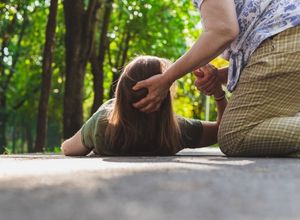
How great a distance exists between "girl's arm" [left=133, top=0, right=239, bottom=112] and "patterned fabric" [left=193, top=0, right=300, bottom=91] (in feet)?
0.58

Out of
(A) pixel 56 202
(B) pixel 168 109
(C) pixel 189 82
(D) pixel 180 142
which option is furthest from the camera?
(C) pixel 189 82

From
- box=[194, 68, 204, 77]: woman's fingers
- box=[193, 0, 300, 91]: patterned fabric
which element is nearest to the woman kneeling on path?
box=[193, 0, 300, 91]: patterned fabric

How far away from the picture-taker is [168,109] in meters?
4.41

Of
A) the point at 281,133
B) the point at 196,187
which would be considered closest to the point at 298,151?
the point at 281,133

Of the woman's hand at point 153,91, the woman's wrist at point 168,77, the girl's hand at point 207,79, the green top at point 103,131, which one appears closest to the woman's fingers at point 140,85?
the woman's hand at point 153,91

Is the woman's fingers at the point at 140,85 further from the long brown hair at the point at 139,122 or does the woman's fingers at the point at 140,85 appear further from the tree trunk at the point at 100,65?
the tree trunk at the point at 100,65

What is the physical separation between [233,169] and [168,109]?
167 cm

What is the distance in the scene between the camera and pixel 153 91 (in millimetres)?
4113

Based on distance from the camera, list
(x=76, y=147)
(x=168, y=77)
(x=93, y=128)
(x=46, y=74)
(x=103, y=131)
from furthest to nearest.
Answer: (x=46, y=74), (x=76, y=147), (x=93, y=128), (x=103, y=131), (x=168, y=77)

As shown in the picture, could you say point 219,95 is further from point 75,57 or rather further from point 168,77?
point 75,57

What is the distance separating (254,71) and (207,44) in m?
0.44

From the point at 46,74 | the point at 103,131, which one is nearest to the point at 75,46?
the point at 46,74

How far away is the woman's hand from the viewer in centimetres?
408

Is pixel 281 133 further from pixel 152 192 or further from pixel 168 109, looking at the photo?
pixel 152 192
